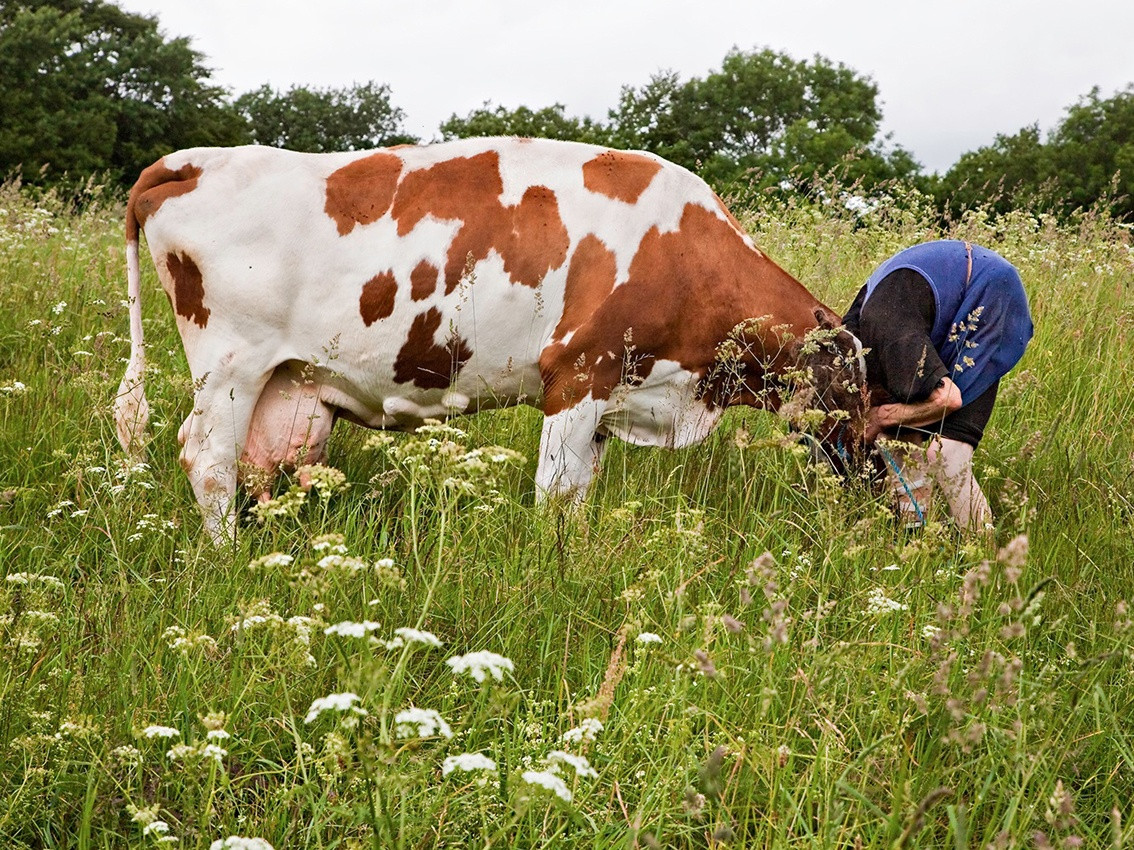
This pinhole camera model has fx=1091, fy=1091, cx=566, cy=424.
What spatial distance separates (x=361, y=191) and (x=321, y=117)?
5686cm

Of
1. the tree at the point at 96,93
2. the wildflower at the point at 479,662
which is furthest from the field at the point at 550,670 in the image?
the tree at the point at 96,93

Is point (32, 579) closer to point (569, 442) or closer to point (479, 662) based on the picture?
point (479, 662)

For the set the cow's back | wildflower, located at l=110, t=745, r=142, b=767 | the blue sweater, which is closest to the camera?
wildflower, located at l=110, t=745, r=142, b=767

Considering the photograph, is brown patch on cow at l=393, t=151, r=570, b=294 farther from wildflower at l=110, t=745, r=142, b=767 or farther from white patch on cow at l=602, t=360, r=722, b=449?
wildflower at l=110, t=745, r=142, b=767

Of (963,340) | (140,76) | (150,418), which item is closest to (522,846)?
(963,340)

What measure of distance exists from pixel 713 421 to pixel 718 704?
7.44ft

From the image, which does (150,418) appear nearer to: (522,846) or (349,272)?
(349,272)

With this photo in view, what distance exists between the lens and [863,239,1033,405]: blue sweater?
427cm

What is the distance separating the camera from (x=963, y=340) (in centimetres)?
427

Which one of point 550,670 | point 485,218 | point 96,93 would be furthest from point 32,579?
point 96,93

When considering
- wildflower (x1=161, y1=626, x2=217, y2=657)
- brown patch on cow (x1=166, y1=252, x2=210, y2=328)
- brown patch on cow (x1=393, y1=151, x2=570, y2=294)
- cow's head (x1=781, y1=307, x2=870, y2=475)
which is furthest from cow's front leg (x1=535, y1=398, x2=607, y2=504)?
wildflower (x1=161, y1=626, x2=217, y2=657)

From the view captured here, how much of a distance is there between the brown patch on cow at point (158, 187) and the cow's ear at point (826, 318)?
104 inches

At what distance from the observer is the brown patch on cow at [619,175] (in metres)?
4.58

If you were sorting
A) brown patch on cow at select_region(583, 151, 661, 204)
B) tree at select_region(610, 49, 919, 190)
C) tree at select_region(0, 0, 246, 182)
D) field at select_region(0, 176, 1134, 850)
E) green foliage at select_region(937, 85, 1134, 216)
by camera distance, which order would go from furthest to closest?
tree at select_region(610, 49, 919, 190), tree at select_region(0, 0, 246, 182), green foliage at select_region(937, 85, 1134, 216), brown patch on cow at select_region(583, 151, 661, 204), field at select_region(0, 176, 1134, 850)
